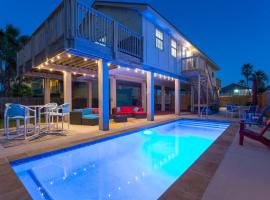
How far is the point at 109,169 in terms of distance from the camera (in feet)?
11.9

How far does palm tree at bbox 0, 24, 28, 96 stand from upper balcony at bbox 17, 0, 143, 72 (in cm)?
660

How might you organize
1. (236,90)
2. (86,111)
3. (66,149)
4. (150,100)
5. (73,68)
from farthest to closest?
(236,90), (150,100), (73,68), (86,111), (66,149)

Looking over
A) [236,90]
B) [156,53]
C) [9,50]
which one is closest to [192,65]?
[156,53]

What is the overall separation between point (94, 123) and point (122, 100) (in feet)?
28.1

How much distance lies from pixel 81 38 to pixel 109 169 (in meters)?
4.29

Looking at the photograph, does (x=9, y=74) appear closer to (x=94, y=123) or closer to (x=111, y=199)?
(x=94, y=123)

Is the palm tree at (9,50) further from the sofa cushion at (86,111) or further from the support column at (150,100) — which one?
the support column at (150,100)

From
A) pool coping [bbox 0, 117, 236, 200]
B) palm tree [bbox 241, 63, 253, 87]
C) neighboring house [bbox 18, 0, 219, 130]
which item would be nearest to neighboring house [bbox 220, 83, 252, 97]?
palm tree [bbox 241, 63, 253, 87]

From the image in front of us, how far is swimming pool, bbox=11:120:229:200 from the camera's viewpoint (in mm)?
2748

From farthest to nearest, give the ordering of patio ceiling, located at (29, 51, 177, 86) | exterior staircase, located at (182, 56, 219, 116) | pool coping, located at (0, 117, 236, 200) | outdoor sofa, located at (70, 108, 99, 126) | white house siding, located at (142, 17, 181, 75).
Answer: exterior staircase, located at (182, 56, 219, 116) → white house siding, located at (142, 17, 181, 75) → outdoor sofa, located at (70, 108, 99, 126) → patio ceiling, located at (29, 51, 177, 86) → pool coping, located at (0, 117, 236, 200)

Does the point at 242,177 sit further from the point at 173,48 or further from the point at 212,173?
the point at 173,48

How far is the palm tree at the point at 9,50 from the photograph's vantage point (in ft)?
45.6

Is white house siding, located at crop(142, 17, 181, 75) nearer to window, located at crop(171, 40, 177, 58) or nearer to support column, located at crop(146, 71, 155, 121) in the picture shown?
window, located at crop(171, 40, 177, 58)

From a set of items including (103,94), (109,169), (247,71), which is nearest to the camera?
(109,169)
